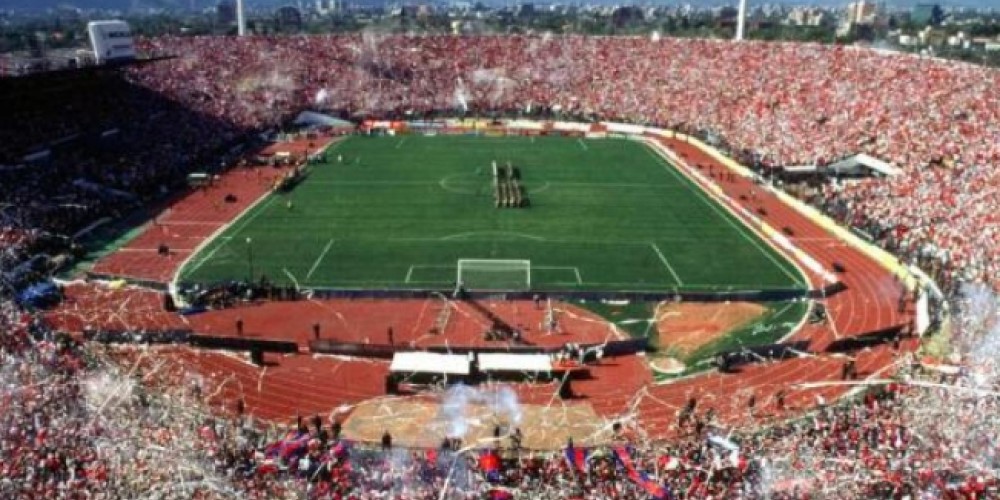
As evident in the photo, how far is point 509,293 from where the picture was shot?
36.2 meters

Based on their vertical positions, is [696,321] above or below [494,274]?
below

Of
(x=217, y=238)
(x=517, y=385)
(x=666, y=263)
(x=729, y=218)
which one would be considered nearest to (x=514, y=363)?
(x=517, y=385)

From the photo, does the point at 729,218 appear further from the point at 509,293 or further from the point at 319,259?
the point at 319,259

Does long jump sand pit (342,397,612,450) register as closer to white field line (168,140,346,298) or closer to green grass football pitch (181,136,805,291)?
green grass football pitch (181,136,805,291)

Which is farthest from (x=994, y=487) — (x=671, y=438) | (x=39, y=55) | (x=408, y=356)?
(x=39, y=55)

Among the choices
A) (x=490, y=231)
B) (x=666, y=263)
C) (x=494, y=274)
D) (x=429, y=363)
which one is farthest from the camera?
(x=490, y=231)

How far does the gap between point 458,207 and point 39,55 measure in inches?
1626

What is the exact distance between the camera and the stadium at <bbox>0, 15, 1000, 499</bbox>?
19.5 metres

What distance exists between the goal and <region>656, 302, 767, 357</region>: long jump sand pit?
21.1 feet

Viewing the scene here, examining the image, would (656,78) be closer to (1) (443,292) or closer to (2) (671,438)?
(1) (443,292)

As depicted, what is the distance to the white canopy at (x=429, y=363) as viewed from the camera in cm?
2748

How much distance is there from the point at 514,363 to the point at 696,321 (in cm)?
895

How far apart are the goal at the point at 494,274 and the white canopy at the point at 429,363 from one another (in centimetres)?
867


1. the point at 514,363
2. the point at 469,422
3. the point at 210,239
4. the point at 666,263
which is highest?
the point at 666,263
